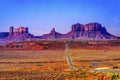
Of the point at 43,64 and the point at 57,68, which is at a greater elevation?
the point at 57,68

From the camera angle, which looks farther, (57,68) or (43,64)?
(43,64)

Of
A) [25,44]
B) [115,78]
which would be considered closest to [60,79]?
[115,78]

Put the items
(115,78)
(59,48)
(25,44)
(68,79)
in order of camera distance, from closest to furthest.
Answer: (115,78) → (68,79) → (59,48) → (25,44)

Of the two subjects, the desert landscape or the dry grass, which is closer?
the desert landscape

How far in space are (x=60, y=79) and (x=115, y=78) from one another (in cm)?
1058

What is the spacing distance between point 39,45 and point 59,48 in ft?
36.2

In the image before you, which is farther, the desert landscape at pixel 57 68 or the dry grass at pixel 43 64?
the dry grass at pixel 43 64

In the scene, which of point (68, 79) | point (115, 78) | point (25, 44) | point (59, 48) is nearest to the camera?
point (115, 78)

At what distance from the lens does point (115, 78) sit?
2712 centimetres

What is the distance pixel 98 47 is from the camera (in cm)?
18250

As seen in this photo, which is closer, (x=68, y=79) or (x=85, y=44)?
(x=68, y=79)

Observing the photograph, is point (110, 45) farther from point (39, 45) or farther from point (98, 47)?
point (39, 45)

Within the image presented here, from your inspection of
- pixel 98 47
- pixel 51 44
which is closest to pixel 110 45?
pixel 98 47

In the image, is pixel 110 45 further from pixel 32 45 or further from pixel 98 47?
pixel 32 45
